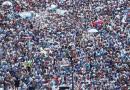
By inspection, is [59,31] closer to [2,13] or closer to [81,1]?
[2,13]

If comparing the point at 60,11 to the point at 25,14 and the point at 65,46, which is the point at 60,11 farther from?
the point at 65,46

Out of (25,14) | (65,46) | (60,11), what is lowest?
(65,46)

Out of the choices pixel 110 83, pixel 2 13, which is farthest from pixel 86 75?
pixel 2 13

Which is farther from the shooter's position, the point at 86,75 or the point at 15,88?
the point at 86,75

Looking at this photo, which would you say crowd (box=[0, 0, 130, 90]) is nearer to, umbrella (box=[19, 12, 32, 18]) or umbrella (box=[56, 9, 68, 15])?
umbrella (box=[56, 9, 68, 15])

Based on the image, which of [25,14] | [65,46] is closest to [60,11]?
[25,14]

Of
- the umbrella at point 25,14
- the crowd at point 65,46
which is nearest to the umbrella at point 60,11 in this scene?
the crowd at point 65,46

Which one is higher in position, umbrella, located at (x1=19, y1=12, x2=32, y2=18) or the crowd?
umbrella, located at (x1=19, y1=12, x2=32, y2=18)

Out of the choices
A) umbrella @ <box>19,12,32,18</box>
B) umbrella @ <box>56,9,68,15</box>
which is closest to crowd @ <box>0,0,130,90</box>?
umbrella @ <box>56,9,68,15</box>
